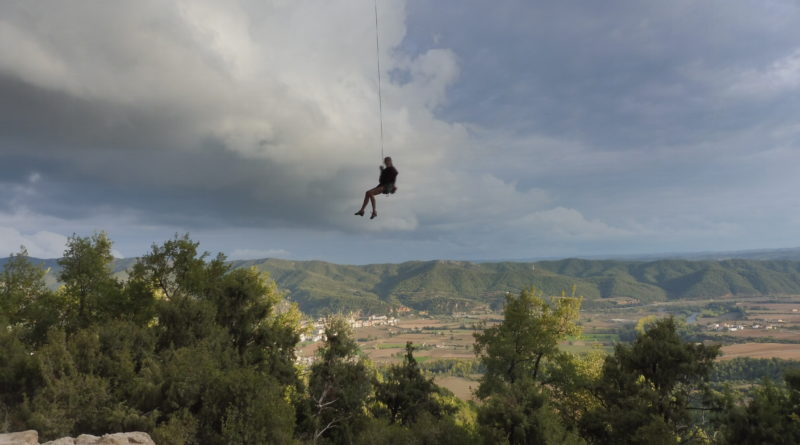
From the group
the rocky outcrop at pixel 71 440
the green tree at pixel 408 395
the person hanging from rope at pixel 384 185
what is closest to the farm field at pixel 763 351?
the green tree at pixel 408 395

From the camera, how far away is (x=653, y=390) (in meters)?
25.1

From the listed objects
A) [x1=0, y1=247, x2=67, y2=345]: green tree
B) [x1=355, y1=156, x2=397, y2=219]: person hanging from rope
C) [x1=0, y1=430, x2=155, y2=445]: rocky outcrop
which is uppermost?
[x1=355, y1=156, x2=397, y2=219]: person hanging from rope

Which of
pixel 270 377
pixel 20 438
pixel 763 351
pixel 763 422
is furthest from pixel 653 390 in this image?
pixel 763 351

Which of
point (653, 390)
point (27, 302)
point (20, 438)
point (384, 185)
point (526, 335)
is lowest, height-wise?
point (653, 390)

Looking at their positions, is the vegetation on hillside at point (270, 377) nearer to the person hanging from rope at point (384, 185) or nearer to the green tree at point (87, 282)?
the green tree at point (87, 282)

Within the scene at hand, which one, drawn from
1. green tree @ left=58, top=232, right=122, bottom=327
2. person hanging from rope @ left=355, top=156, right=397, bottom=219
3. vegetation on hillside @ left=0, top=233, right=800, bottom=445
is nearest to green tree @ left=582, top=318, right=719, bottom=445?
vegetation on hillside @ left=0, top=233, right=800, bottom=445

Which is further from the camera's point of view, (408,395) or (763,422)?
(408,395)

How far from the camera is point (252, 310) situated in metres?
35.5

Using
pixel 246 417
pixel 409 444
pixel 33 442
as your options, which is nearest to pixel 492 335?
pixel 409 444

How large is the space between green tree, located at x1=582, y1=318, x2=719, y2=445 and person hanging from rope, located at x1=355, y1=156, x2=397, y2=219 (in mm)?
20816

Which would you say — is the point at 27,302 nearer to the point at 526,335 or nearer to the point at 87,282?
the point at 87,282

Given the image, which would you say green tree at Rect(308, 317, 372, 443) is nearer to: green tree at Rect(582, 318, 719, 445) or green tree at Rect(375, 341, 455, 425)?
green tree at Rect(375, 341, 455, 425)

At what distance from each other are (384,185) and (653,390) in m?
22.7

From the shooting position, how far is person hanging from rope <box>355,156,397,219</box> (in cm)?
1886
